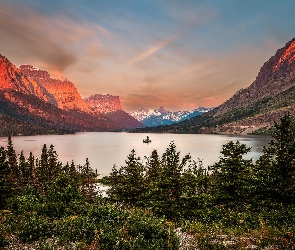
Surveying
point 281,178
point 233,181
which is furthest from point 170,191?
point 281,178

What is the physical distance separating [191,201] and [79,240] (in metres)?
15.7

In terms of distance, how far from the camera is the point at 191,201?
27.9 metres

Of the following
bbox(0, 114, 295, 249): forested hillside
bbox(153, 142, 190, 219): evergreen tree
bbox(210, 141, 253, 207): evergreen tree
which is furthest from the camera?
bbox(153, 142, 190, 219): evergreen tree

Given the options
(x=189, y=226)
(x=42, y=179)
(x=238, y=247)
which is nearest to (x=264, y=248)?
(x=238, y=247)

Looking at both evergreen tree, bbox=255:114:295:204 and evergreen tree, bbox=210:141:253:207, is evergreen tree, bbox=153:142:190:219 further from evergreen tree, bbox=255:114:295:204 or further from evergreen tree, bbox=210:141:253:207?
evergreen tree, bbox=255:114:295:204

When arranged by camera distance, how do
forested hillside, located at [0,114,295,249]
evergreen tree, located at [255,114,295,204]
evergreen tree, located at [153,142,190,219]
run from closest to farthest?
1. forested hillside, located at [0,114,295,249]
2. evergreen tree, located at [255,114,295,204]
3. evergreen tree, located at [153,142,190,219]

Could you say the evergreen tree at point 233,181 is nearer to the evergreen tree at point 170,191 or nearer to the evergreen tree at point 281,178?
the evergreen tree at point 281,178

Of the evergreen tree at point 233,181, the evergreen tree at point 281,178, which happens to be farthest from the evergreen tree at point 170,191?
the evergreen tree at point 281,178

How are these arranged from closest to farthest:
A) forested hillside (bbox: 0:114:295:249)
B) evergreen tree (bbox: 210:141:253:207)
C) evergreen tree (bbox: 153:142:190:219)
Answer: forested hillside (bbox: 0:114:295:249) → evergreen tree (bbox: 210:141:253:207) → evergreen tree (bbox: 153:142:190:219)

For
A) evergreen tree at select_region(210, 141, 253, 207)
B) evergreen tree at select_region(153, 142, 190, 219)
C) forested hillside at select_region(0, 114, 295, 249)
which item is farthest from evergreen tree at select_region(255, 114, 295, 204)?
evergreen tree at select_region(153, 142, 190, 219)

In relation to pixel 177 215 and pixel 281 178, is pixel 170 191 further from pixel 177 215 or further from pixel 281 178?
pixel 281 178

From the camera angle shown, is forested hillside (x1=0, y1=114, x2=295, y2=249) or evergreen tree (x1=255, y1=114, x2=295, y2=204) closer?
forested hillside (x1=0, y1=114, x2=295, y2=249)

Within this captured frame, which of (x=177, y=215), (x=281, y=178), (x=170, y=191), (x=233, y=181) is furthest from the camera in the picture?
(x=170, y=191)

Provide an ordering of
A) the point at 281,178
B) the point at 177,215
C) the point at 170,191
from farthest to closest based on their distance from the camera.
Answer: the point at 170,191 < the point at 177,215 < the point at 281,178
